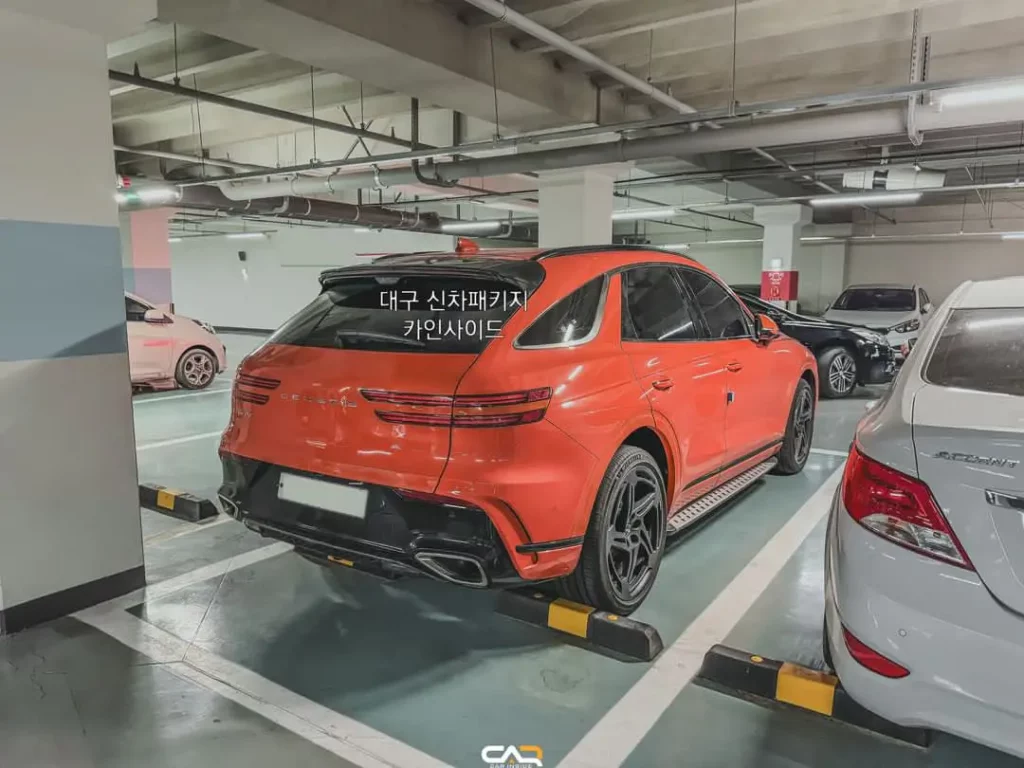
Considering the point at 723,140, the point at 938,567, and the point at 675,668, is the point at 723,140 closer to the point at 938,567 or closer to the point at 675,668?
the point at 675,668

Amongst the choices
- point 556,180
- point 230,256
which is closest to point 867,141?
point 556,180

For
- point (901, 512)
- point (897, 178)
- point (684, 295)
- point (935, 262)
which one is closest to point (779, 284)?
point (935, 262)

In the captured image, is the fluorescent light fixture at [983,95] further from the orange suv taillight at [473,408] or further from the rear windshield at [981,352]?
the orange suv taillight at [473,408]

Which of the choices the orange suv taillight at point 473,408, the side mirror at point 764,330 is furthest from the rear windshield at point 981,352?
the side mirror at point 764,330

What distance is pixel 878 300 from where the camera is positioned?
10500mm

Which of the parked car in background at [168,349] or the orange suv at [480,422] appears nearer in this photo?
the orange suv at [480,422]

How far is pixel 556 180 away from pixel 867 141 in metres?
4.72

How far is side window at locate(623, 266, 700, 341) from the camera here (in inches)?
120

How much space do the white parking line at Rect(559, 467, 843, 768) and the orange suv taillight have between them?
3.29 feet

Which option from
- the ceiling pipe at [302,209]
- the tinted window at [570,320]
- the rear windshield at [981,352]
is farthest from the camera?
the ceiling pipe at [302,209]

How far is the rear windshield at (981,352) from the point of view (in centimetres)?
201

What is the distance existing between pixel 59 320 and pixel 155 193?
7.95m

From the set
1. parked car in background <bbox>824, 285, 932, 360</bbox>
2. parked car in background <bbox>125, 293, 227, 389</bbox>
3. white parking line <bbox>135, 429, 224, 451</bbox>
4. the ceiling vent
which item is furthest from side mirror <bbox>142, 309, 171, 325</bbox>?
the ceiling vent

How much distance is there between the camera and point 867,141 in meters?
10.2
